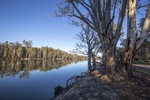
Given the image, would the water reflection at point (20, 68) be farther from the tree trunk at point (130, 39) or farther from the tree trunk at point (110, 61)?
the tree trunk at point (130, 39)

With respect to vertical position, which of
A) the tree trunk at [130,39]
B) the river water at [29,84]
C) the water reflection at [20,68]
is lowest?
the river water at [29,84]

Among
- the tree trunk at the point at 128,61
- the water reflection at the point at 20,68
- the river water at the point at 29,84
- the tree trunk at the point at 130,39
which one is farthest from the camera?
Result: the water reflection at the point at 20,68

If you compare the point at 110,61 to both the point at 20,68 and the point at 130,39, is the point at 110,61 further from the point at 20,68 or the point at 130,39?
the point at 20,68

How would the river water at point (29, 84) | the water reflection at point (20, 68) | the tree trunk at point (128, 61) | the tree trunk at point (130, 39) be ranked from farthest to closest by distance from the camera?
the water reflection at point (20, 68) → the river water at point (29, 84) → the tree trunk at point (128, 61) → the tree trunk at point (130, 39)

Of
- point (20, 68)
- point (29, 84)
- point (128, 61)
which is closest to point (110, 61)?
point (128, 61)

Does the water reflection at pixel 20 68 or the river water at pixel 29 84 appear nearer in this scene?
the river water at pixel 29 84

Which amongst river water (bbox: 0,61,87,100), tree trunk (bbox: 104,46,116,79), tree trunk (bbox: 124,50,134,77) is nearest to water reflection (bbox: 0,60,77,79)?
river water (bbox: 0,61,87,100)

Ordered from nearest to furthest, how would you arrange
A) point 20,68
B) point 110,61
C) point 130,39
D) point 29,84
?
point 130,39 → point 110,61 → point 29,84 → point 20,68

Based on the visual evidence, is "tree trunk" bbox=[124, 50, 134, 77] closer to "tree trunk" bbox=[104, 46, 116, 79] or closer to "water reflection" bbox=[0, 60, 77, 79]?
"tree trunk" bbox=[104, 46, 116, 79]

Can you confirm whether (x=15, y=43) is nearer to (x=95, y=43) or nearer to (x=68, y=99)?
(x=95, y=43)

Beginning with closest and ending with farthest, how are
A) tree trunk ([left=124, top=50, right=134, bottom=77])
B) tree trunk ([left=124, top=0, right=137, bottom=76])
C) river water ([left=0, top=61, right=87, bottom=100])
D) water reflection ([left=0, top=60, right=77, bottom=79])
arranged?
tree trunk ([left=124, top=0, right=137, bottom=76]) < tree trunk ([left=124, top=50, right=134, bottom=77]) < river water ([left=0, top=61, right=87, bottom=100]) < water reflection ([left=0, top=60, right=77, bottom=79])

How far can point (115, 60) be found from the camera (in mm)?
9531

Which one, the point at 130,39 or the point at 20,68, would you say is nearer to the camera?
the point at 130,39

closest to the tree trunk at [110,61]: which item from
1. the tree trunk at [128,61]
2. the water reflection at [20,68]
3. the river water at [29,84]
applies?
the tree trunk at [128,61]
